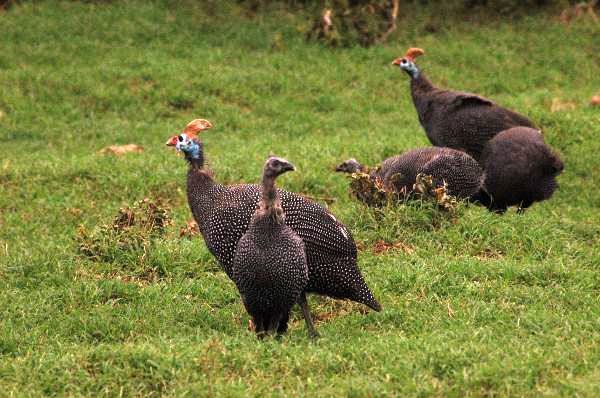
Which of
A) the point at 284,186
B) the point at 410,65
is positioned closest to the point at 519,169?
the point at 410,65

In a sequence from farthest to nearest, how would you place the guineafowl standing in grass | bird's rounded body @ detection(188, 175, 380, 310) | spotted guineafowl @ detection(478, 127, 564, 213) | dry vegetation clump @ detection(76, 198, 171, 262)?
spotted guineafowl @ detection(478, 127, 564, 213) < dry vegetation clump @ detection(76, 198, 171, 262) < bird's rounded body @ detection(188, 175, 380, 310) < the guineafowl standing in grass

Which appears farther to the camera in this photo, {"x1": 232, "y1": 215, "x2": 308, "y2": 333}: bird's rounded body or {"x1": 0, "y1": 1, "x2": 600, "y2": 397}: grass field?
{"x1": 232, "y1": 215, "x2": 308, "y2": 333}: bird's rounded body

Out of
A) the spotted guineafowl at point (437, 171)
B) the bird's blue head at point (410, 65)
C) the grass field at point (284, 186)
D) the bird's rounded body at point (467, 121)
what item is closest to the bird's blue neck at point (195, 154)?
the grass field at point (284, 186)

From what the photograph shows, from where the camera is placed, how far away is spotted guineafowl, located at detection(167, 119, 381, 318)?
519 centimetres

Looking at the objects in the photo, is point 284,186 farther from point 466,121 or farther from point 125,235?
point 125,235

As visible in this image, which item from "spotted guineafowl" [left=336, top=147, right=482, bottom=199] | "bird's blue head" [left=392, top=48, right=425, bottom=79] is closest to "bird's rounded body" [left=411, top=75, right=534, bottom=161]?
"bird's blue head" [left=392, top=48, right=425, bottom=79]

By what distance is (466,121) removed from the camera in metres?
8.00

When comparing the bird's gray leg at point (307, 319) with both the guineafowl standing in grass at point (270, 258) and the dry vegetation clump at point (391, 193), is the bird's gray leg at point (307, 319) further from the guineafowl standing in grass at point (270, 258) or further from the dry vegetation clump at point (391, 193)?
the dry vegetation clump at point (391, 193)

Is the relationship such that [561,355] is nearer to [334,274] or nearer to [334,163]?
[334,274]

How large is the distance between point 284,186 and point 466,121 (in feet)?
5.15

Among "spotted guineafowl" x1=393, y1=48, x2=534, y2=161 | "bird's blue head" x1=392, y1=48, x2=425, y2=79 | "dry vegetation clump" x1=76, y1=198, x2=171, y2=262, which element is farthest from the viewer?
"bird's blue head" x1=392, y1=48, x2=425, y2=79

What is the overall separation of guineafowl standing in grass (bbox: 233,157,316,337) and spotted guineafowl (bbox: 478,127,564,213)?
3.01m

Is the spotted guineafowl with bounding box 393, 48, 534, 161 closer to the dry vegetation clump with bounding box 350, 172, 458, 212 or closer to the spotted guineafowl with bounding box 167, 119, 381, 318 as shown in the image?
the dry vegetation clump with bounding box 350, 172, 458, 212

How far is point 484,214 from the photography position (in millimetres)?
6934
